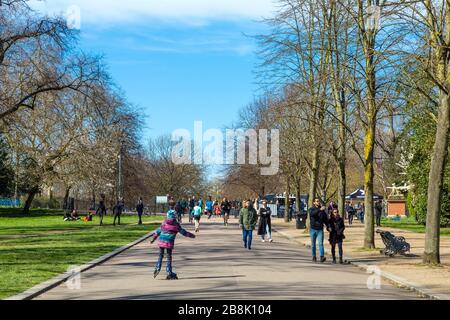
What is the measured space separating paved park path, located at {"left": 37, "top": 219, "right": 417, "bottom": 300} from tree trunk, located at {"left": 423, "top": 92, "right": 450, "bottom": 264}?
226 centimetres

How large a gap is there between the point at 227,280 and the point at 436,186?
7530mm

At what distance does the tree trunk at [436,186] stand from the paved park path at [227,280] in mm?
2259

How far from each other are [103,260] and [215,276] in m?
5.36

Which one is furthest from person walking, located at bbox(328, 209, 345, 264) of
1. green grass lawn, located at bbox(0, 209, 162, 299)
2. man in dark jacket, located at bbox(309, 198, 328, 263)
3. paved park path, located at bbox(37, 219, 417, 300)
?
green grass lawn, located at bbox(0, 209, 162, 299)

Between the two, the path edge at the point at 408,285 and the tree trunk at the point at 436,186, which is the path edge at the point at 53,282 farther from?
the tree trunk at the point at 436,186

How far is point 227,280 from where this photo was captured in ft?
52.2

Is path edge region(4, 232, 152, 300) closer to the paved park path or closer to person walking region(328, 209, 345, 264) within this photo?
the paved park path

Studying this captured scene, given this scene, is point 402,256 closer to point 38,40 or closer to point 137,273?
point 137,273

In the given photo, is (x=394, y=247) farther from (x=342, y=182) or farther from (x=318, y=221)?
(x=342, y=182)

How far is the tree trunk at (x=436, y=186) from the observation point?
20156mm

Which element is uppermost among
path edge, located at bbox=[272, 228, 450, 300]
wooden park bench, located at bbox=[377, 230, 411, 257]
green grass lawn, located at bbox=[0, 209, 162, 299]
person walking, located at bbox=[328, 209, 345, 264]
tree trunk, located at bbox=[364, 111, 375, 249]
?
tree trunk, located at bbox=[364, 111, 375, 249]

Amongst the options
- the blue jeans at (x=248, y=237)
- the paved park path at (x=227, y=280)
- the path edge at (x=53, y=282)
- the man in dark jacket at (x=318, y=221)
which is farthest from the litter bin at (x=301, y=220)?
the man in dark jacket at (x=318, y=221)

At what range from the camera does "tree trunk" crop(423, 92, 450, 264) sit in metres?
20.2
